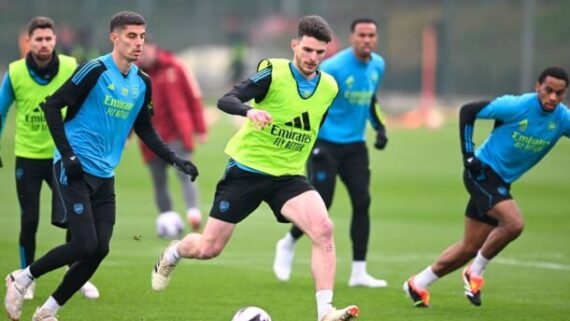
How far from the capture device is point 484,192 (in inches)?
453

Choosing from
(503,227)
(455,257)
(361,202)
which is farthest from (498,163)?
(361,202)

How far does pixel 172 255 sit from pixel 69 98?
163 cm

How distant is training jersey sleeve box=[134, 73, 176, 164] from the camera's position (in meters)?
10.4

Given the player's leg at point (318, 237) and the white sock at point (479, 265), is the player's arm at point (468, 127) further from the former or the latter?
the player's leg at point (318, 237)

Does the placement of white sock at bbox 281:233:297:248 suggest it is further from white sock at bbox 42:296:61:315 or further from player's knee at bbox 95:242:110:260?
white sock at bbox 42:296:61:315

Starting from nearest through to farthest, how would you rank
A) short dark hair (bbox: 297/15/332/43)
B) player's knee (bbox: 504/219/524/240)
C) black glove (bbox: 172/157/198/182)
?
short dark hair (bbox: 297/15/332/43), black glove (bbox: 172/157/198/182), player's knee (bbox: 504/219/524/240)

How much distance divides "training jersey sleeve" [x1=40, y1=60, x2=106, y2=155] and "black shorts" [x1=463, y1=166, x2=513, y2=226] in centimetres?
368

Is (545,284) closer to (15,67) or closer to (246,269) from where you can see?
(246,269)

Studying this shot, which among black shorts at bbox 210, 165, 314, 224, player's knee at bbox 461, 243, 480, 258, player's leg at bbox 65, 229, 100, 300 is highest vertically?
black shorts at bbox 210, 165, 314, 224

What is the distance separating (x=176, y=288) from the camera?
12500 mm

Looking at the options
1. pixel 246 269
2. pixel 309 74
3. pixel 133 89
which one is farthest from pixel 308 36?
pixel 246 269

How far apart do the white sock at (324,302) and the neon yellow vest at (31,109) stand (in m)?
3.53

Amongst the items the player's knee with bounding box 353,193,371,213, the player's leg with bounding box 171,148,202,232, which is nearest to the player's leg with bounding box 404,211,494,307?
the player's knee with bounding box 353,193,371,213

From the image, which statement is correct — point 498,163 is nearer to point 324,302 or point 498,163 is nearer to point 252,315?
point 324,302
